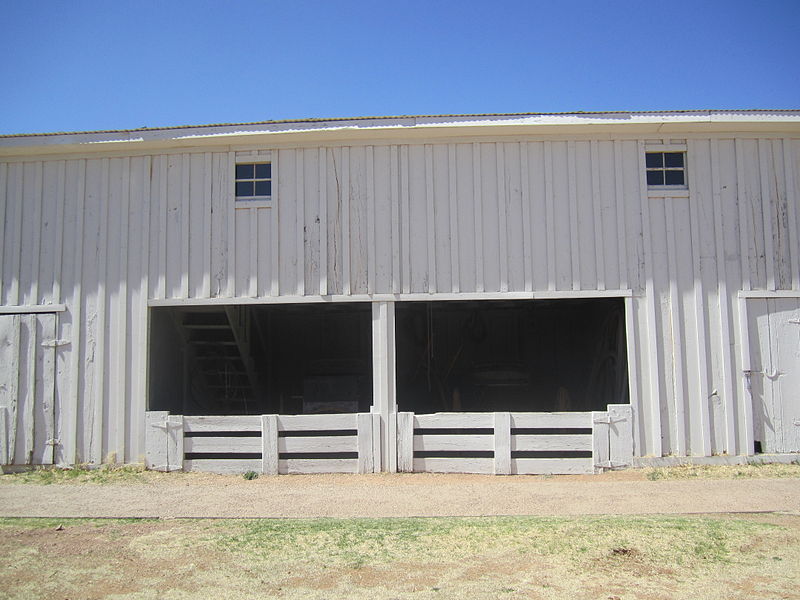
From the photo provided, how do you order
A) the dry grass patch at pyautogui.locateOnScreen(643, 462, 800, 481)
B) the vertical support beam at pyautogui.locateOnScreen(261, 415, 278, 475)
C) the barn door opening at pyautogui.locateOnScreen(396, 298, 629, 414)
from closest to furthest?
the dry grass patch at pyautogui.locateOnScreen(643, 462, 800, 481)
the vertical support beam at pyautogui.locateOnScreen(261, 415, 278, 475)
the barn door opening at pyautogui.locateOnScreen(396, 298, 629, 414)

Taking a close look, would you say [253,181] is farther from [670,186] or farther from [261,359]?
[670,186]

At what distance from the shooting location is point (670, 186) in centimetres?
1013

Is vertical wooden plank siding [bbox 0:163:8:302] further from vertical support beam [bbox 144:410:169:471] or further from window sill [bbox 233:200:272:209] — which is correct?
window sill [bbox 233:200:272:209]

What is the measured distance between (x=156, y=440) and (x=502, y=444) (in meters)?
4.83

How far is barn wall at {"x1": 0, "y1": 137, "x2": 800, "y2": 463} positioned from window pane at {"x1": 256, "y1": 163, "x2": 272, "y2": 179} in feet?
0.71

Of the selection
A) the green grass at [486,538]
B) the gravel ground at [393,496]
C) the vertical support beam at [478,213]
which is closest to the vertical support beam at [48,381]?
the gravel ground at [393,496]

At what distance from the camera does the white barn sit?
9680 millimetres

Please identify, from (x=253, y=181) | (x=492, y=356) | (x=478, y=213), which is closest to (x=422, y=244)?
(x=478, y=213)

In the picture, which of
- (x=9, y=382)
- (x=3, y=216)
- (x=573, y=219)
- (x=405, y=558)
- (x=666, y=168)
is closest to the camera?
(x=405, y=558)

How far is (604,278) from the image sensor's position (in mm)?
9930

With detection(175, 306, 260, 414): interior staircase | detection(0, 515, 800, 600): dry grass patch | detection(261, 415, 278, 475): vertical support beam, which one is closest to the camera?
detection(0, 515, 800, 600): dry grass patch

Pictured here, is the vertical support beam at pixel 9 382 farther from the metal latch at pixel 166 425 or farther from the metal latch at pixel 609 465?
the metal latch at pixel 609 465

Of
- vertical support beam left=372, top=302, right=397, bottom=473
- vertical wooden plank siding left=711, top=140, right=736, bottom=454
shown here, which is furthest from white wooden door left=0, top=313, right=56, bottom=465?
vertical wooden plank siding left=711, top=140, right=736, bottom=454

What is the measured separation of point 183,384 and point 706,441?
8638 mm
